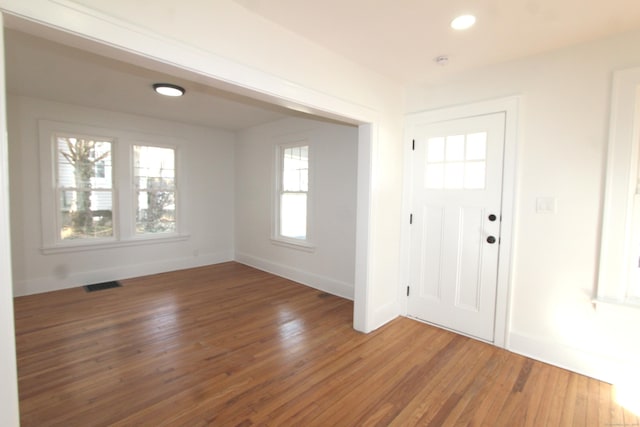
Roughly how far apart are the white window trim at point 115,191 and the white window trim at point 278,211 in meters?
1.68

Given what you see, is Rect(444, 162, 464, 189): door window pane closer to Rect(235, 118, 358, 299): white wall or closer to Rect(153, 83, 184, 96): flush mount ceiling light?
Rect(235, 118, 358, 299): white wall

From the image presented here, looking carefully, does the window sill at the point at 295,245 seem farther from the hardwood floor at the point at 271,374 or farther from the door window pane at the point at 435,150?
the door window pane at the point at 435,150

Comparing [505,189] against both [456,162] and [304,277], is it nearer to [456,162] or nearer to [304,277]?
[456,162]

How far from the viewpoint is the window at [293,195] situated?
4.59m

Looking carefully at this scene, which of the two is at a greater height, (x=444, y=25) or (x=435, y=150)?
(x=444, y=25)

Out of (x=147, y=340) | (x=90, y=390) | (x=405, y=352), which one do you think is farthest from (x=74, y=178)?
(x=405, y=352)

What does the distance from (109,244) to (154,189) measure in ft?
3.51

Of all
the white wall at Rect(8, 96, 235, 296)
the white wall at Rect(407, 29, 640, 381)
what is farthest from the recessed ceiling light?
the white wall at Rect(8, 96, 235, 296)

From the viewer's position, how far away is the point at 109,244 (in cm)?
455

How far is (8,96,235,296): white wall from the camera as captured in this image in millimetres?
3879

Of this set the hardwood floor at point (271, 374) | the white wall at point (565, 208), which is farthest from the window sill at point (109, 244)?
the white wall at point (565, 208)

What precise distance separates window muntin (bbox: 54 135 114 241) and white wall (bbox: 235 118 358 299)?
2182 mm

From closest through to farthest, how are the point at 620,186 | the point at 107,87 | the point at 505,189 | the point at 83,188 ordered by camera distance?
the point at 620,186
the point at 505,189
the point at 107,87
the point at 83,188

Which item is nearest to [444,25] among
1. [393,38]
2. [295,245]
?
[393,38]
